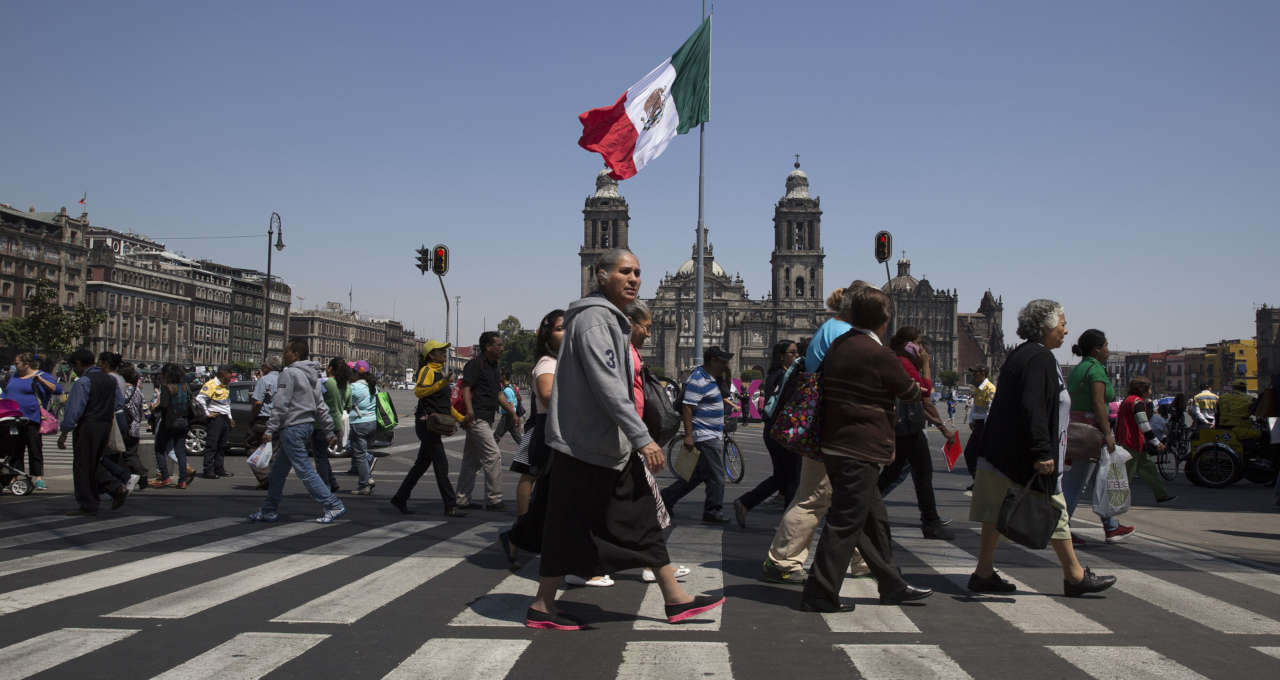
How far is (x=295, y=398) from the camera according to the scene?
9.19m

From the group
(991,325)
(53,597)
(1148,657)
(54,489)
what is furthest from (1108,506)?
(991,325)

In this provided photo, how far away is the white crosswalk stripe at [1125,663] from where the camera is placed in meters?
4.13

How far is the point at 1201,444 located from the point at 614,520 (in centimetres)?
1340

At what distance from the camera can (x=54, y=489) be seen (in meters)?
11.6

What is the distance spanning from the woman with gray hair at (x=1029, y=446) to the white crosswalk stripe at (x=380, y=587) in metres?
3.30

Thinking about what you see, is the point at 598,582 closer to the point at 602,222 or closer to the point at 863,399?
the point at 863,399

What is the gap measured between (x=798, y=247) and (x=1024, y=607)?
429 ft

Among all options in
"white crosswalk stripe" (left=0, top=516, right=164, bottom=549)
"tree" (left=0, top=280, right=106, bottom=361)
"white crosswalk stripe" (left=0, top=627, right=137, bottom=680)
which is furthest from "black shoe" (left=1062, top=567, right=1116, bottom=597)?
"tree" (left=0, top=280, right=106, bottom=361)

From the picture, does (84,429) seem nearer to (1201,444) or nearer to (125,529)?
(125,529)

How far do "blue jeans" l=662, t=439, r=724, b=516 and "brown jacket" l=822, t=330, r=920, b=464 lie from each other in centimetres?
384

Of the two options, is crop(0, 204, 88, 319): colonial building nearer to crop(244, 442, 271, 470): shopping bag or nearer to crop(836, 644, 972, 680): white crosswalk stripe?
crop(244, 442, 271, 470): shopping bag

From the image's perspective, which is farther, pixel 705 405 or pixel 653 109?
pixel 653 109

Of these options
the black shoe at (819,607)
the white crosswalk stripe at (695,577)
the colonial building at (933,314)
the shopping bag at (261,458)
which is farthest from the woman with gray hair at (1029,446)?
the colonial building at (933,314)

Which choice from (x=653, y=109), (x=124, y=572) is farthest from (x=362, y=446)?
(x=653, y=109)
